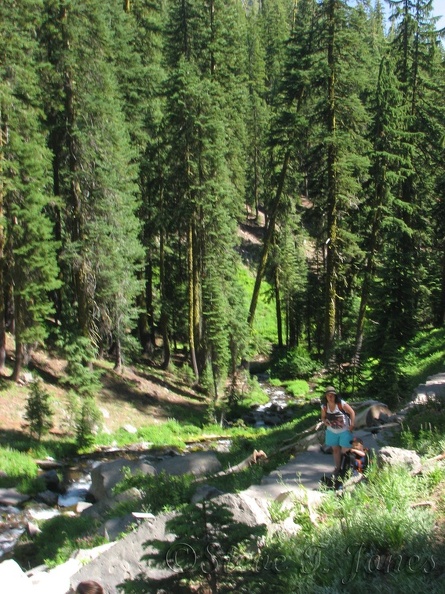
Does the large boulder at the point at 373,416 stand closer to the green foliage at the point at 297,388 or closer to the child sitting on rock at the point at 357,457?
the child sitting on rock at the point at 357,457

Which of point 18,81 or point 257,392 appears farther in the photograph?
point 257,392

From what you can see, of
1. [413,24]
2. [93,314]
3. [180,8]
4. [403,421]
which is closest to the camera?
[403,421]

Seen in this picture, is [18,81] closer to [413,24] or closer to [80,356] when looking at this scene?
[80,356]

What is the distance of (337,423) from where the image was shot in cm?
823

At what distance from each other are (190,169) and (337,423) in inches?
722

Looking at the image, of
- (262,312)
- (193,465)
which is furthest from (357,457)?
(262,312)

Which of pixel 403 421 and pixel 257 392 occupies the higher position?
pixel 403 421

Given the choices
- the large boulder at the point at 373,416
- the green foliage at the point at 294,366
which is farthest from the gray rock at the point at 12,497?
the green foliage at the point at 294,366

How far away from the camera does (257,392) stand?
27828 mm

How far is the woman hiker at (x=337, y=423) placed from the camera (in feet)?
26.6

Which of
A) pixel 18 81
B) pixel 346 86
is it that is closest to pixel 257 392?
pixel 346 86

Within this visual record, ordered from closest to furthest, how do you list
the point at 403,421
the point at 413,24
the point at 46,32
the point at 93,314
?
the point at 403,421, the point at 46,32, the point at 93,314, the point at 413,24

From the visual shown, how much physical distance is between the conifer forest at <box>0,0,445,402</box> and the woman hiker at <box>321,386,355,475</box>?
7789mm

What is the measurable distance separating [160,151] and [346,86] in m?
10.8
